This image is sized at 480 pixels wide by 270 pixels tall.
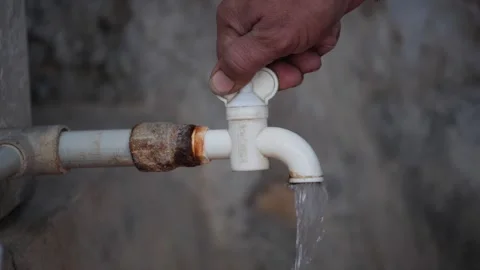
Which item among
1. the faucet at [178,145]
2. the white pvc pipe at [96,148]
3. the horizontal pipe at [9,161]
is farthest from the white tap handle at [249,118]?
the horizontal pipe at [9,161]

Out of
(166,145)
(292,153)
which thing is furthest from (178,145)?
(292,153)

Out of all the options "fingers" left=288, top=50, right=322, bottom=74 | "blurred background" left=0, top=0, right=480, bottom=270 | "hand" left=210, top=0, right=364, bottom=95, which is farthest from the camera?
"blurred background" left=0, top=0, right=480, bottom=270

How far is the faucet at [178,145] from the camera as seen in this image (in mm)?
634

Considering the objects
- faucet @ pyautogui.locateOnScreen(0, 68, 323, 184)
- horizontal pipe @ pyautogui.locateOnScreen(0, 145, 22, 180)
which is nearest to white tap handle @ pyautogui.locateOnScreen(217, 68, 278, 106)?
faucet @ pyautogui.locateOnScreen(0, 68, 323, 184)

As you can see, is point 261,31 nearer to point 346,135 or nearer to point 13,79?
point 13,79

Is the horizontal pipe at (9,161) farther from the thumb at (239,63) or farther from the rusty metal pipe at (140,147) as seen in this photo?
the thumb at (239,63)

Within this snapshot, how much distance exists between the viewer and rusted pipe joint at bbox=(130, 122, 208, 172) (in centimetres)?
65

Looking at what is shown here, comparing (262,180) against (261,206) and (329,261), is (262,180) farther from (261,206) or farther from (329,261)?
(329,261)

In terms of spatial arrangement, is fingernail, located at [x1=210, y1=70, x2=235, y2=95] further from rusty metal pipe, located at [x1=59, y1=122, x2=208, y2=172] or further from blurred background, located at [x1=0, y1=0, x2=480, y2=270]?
blurred background, located at [x1=0, y1=0, x2=480, y2=270]

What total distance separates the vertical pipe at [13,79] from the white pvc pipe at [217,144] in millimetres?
249

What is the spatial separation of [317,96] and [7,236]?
0.55m

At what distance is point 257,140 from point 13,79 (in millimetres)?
327

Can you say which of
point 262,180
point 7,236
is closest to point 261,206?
point 262,180

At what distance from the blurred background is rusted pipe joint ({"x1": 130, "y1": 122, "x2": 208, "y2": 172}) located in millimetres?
352
